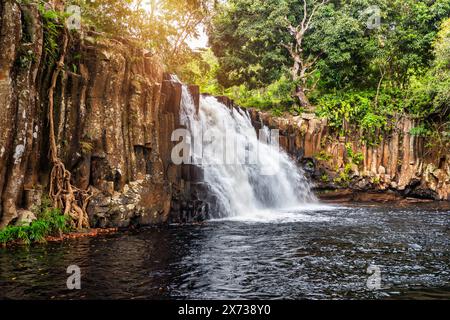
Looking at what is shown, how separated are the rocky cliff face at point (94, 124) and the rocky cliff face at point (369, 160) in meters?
12.4

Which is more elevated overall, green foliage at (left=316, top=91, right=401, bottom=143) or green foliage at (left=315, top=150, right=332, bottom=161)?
green foliage at (left=316, top=91, right=401, bottom=143)

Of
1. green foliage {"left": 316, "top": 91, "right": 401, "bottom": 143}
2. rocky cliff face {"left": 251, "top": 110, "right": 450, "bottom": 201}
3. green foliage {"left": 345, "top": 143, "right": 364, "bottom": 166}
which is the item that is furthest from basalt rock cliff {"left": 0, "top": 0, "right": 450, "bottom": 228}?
green foliage {"left": 345, "top": 143, "right": 364, "bottom": 166}

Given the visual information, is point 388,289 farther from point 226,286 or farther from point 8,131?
point 8,131

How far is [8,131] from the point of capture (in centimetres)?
1100

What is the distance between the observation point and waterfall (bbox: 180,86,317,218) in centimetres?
1862

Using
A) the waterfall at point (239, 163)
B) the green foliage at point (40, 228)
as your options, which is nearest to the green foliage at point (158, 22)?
the waterfall at point (239, 163)

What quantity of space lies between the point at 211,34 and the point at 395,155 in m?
17.2

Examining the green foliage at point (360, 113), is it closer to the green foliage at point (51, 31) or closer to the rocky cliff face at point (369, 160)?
the rocky cliff face at point (369, 160)

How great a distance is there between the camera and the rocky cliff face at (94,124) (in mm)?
11219

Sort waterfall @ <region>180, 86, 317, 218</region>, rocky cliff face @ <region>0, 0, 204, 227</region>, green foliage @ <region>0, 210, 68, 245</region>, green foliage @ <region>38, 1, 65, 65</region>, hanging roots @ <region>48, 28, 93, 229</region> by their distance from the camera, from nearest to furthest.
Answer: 1. green foliage @ <region>0, 210, 68, 245</region>
2. rocky cliff face @ <region>0, 0, 204, 227</region>
3. hanging roots @ <region>48, 28, 93, 229</region>
4. green foliage @ <region>38, 1, 65, 65</region>
5. waterfall @ <region>180, 86, 317, 218</region>

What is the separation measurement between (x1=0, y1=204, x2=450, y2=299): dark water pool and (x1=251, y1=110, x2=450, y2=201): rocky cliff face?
43.0 ft

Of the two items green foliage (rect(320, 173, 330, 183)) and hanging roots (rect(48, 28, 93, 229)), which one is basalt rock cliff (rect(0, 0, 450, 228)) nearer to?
hanging roots (rect(48, 28, 93, 229))

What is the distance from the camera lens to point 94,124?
14047 mm

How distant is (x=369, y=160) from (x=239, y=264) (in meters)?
21.8
